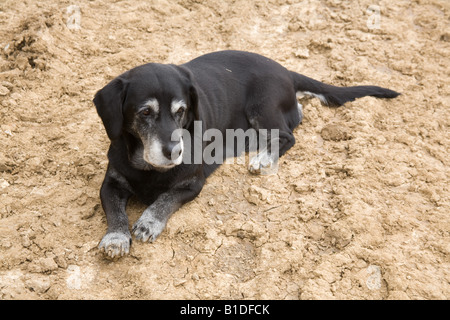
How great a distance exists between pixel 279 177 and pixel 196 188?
0.86 m

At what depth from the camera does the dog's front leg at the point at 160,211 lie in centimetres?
380

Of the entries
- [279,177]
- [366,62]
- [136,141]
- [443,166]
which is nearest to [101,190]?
[136,141]

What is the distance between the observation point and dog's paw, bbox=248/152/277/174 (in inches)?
183

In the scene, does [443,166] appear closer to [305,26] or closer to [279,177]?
[279,177]

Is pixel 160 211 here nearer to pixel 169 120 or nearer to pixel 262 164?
pixel 169 120

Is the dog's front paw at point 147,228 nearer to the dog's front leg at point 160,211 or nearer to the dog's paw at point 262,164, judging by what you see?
the dog's front leg at point 160,211

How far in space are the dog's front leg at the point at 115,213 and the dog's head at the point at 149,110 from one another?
0.45m

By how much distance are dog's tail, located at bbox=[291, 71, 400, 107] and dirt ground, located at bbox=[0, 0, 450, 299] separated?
0.38ft

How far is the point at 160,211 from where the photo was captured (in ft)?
12.9

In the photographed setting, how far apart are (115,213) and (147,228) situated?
32cm

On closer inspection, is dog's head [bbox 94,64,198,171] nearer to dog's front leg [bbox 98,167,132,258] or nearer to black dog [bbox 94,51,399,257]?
black dog [bbox 94,51,399,257]

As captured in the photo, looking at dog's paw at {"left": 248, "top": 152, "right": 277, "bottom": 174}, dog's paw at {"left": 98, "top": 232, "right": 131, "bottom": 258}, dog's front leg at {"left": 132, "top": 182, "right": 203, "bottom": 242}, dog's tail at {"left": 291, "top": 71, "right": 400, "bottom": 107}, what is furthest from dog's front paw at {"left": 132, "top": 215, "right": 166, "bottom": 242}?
dog's tail at {"left": 291, "top": 71, "right": 400, "bottom": 107}

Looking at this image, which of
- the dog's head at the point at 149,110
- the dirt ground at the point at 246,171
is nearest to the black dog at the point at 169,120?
the dog's head at the point at 149,110

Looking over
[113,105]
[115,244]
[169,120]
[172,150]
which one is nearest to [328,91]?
[169,120]
